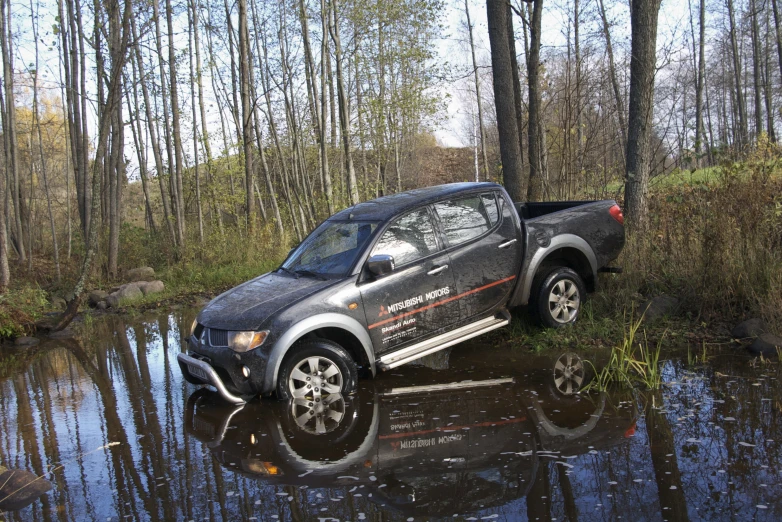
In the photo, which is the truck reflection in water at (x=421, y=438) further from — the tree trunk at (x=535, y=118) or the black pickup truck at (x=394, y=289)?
the tree trunk at (x=535, y=118)

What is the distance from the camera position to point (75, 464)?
16.2ft

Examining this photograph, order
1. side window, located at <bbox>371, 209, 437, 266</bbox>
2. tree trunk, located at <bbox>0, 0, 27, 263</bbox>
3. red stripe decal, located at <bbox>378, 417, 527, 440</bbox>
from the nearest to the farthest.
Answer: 1. red stripe decal, located at <bbox>378, 417, 527, 440</bbox>
2. side window, located at <bbox>371, 209, 437, 266</bbox>
3. tree trunk, located at <bbox>0, 0, 27, 263</bbox>

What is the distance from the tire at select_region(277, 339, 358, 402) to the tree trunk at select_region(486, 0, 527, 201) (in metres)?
6.36

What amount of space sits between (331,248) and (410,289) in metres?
1.06

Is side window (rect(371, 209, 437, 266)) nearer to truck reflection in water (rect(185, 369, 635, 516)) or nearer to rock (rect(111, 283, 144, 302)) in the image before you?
truck reflection in water (rect(185, 369, 635, 516))

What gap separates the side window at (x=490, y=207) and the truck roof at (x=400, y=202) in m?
0.12

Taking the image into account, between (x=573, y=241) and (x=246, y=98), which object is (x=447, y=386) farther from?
(x=246, y=98)

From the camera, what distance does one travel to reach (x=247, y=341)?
576 centimetres

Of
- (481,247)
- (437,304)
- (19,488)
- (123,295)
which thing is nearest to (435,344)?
(437,304)

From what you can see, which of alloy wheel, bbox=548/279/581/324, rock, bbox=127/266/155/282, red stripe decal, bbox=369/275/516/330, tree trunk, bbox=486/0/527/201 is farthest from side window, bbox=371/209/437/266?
rock, bbox=127/266/155/282

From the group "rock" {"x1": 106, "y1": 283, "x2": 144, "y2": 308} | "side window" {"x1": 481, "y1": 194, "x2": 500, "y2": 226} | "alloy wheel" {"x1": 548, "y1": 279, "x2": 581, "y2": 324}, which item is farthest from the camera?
"rock" {"x1": 106, "y1": 283, "x2": 144, "y2": 308}

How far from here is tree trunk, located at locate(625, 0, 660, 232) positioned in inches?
389

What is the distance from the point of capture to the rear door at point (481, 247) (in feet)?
22.2

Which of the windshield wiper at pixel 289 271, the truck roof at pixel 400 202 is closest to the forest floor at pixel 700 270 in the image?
the truck roof at pixel 400 202
